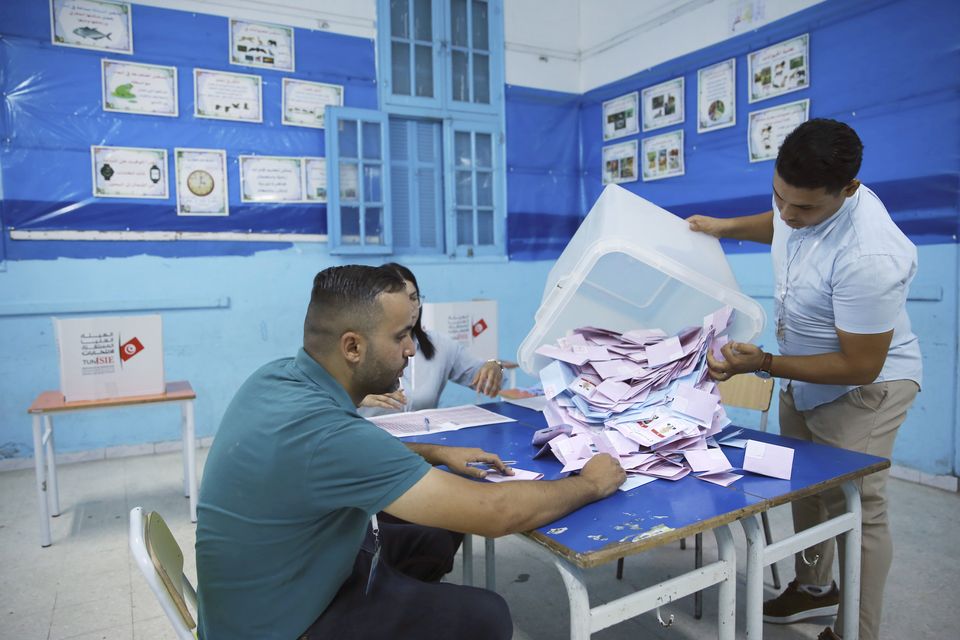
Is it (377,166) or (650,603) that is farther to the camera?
(377,166)

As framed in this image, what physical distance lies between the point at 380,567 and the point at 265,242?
3259 mm

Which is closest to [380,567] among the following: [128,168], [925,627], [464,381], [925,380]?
[464,381]

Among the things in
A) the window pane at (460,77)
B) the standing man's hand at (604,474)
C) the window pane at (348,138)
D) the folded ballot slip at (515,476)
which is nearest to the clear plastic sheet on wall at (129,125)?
the window pane at (348,138)

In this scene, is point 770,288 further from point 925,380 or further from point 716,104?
point 716,104

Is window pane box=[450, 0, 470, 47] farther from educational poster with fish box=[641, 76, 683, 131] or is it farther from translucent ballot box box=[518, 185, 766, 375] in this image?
translucent ballot box box=[518, 185, 766, 375]

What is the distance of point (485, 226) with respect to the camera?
4.97 metres

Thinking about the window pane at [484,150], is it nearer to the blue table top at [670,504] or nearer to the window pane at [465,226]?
the window pane at [465,226]

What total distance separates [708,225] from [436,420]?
3.52 ft

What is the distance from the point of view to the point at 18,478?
3539 millimetres

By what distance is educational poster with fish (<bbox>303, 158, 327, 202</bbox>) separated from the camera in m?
4.31

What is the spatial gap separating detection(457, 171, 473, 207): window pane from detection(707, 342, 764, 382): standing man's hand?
11.3 ft

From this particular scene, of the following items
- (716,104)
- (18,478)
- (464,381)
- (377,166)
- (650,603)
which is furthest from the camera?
(377,166)

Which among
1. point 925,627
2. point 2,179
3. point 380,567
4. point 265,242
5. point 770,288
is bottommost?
point 925,627

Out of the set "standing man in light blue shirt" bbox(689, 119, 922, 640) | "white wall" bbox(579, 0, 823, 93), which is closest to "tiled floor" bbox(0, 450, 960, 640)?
"standing man in light blue shirt" bbox(689, 119, 922, 640)
